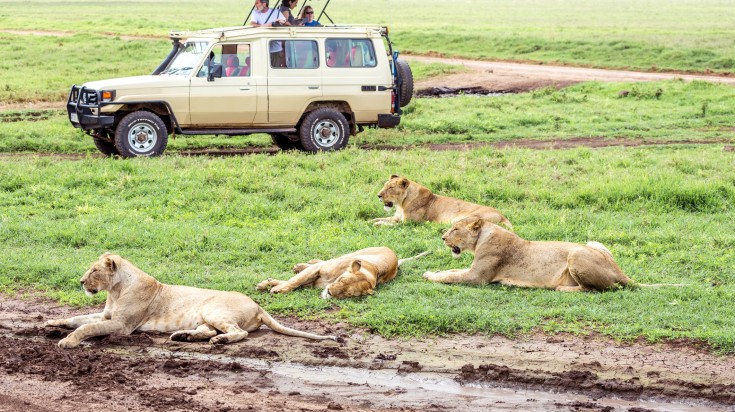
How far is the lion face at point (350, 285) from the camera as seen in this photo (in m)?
7.94

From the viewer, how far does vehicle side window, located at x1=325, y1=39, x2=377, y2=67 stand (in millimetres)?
15211

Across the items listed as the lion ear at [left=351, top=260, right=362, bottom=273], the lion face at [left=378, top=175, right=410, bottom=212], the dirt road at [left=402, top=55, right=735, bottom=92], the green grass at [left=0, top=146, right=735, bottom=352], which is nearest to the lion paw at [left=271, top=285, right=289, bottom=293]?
the green grass at [left=0, top=146, right=735, bottom=352]

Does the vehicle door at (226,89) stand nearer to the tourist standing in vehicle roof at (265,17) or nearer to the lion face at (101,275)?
the tourist standing in vehicle roof at (265,17)

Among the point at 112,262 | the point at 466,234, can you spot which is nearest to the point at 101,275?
the point at 112,262

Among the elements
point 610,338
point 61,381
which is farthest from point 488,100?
point 61,381

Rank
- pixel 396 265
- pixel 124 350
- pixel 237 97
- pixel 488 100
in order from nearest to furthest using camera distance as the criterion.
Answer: pixel 124 350 < pixel 396 265 < pixel 237 97 < pixel 488 100

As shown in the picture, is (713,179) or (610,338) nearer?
(610,338)

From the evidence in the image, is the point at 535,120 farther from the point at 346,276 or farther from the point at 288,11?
the point at 346,276

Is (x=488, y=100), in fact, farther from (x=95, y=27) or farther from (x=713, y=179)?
(x=95, y=27)

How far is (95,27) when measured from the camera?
47406 millimetres

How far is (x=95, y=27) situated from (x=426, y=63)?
75.8 ft

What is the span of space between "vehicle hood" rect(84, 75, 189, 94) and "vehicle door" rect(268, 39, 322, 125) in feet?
4.44

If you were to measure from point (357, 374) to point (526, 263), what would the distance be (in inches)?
99.8

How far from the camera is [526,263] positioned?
27.8 ft
